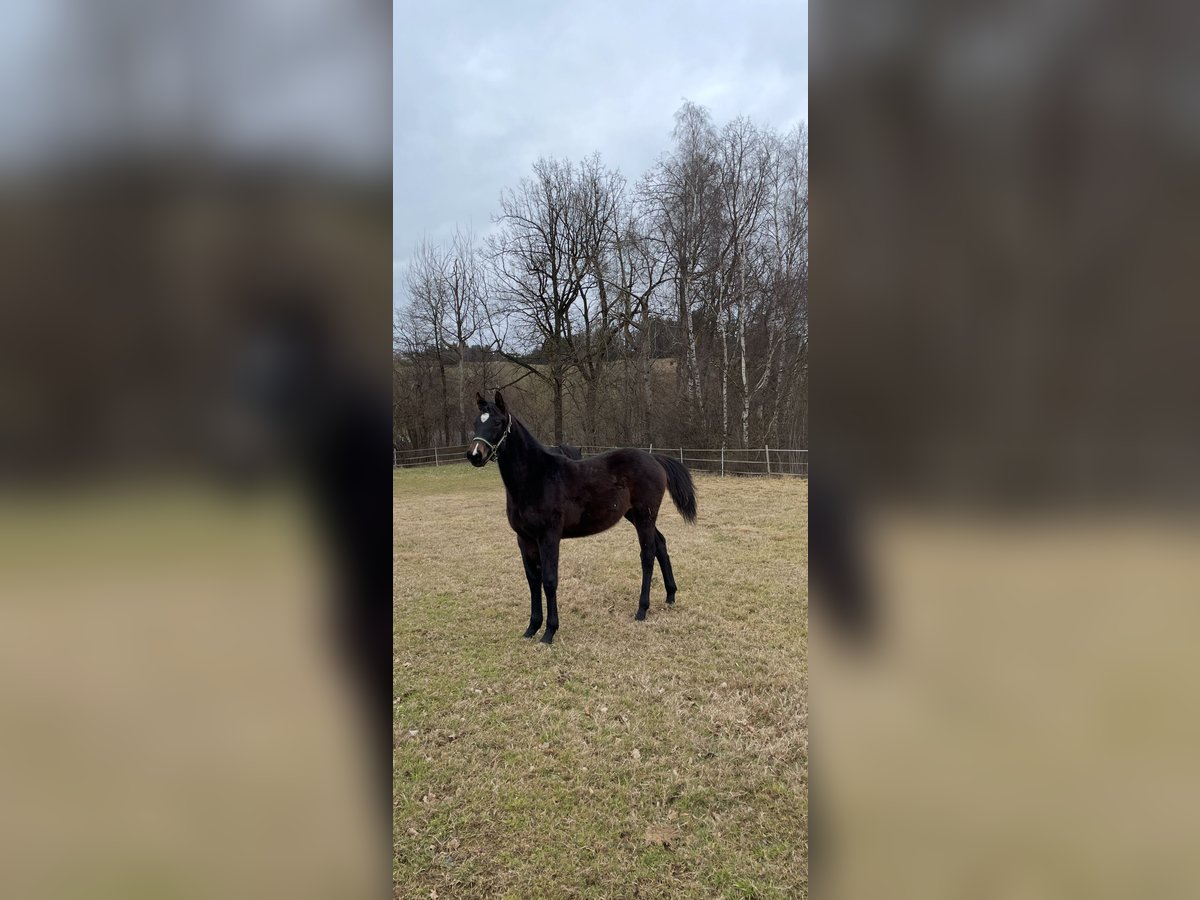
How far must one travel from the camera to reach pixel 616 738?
3.03 m

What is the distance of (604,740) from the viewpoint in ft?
9.89

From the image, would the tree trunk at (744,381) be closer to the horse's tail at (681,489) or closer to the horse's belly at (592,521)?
the horse's tail at (681,489)

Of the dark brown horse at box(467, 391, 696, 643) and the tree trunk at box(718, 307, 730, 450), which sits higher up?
the tree trunk at box(718, 307, 730, 450)

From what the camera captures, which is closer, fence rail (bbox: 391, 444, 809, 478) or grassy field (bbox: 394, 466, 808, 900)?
grassy field (bbox: 394, 466, 808, 900)

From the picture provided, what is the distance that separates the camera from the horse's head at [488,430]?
4.23m

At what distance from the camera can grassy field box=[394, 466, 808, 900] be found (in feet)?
6.95

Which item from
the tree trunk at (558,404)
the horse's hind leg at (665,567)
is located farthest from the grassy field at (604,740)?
the tree trunk at (558,404)

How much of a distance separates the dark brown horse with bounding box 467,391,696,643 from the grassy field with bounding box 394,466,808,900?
520 mm
